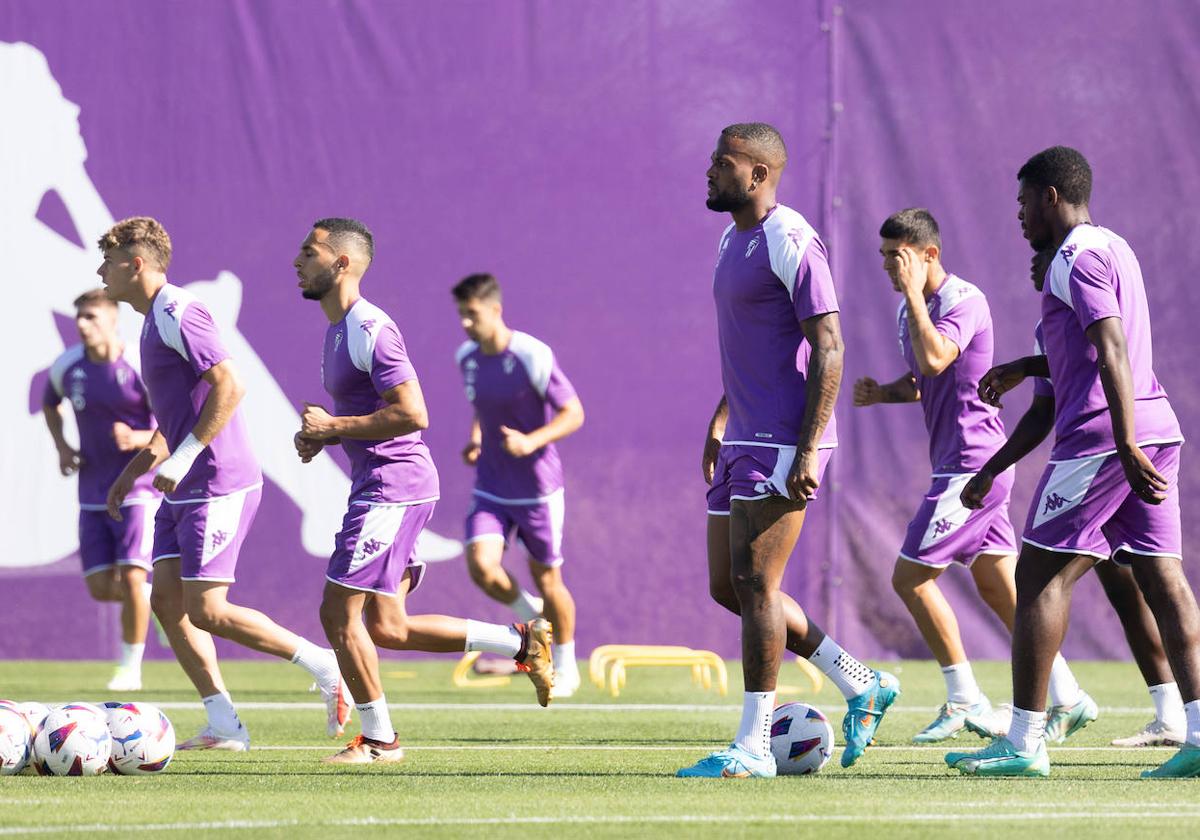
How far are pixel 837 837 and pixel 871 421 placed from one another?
8.88 m

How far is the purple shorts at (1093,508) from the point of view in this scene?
5.86 metres

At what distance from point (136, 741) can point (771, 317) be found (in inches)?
112

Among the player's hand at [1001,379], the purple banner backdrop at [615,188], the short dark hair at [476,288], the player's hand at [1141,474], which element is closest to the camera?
the player's hand at [1141,474]

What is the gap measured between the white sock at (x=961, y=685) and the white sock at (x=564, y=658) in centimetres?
373

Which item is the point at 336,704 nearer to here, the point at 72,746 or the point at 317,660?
the point at 317,660

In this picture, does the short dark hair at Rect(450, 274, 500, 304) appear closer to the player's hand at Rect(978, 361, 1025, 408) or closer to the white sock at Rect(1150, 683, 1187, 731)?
the player's hand at Rect(978, 361, 1025, 408)

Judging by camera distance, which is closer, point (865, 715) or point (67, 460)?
point (865, 715)

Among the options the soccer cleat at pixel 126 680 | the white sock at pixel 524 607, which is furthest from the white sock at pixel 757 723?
the soccer cleat at pixel 126 680

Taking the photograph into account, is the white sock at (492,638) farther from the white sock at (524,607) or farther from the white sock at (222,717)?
the white sock at (524,607)

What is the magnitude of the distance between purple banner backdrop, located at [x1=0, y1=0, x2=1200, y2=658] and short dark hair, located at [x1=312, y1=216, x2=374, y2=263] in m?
6.11

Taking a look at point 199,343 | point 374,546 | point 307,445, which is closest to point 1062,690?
point 374,546

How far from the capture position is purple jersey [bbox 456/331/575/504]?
1138cm

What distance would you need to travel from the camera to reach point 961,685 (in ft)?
25.3

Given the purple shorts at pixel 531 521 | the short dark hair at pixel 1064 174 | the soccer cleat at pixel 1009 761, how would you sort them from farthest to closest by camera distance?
the purple shorts at pixel 531 521, the short dark hair at pixel 1064 174, the soccer cleat at pixel 1009 761
